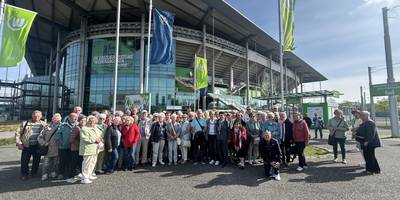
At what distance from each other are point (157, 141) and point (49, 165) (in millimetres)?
3113

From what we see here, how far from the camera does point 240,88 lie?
144ft

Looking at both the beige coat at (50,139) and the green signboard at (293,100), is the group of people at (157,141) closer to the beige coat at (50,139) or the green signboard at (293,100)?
the beige coat at (50,139)

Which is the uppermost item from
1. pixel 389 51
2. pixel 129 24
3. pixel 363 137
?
pixel 129 24

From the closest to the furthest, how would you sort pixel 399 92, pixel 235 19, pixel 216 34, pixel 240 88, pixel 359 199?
pixel 359 199
pixel 399 92
pixel 235 19
pixel 216 34
pixel 240 88

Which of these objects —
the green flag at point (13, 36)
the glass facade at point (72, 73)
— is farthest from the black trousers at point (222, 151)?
the glass facade at point (72, 73)

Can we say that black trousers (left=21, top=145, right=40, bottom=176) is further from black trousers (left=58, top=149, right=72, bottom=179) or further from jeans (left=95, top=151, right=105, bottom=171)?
jeans (left=95, top=151, right=105, bottom=171)

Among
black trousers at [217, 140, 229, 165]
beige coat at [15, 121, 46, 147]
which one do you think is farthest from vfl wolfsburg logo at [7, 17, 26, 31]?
black trousers at [217, 140, 229, 165]

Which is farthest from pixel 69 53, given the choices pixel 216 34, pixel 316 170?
pixel 316 170

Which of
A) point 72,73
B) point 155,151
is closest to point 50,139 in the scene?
point 155,151

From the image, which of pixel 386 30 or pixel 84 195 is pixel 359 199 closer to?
pixel 84 195

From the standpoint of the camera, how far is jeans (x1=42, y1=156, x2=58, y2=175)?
6.13 metres

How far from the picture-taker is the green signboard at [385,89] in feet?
56.8

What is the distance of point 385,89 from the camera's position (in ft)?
59.2

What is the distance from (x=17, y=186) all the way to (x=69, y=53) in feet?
117
